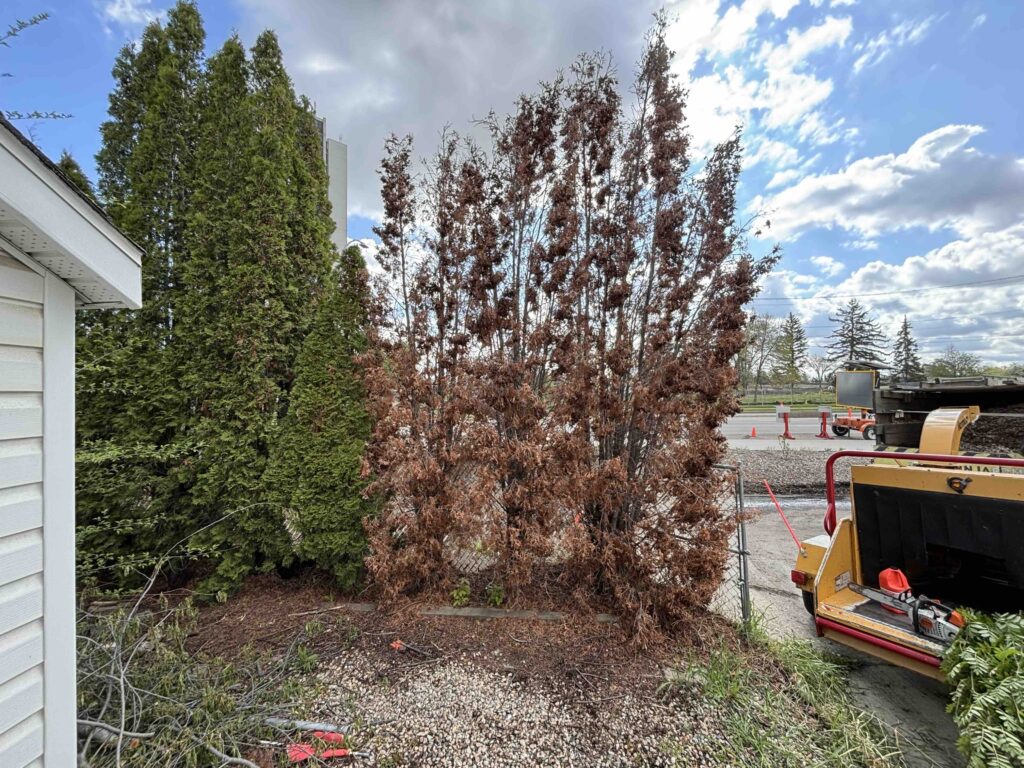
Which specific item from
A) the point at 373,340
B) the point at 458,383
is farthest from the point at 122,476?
the point at 458,383

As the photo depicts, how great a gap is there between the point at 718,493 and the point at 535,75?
12.0 feet

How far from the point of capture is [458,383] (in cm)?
315

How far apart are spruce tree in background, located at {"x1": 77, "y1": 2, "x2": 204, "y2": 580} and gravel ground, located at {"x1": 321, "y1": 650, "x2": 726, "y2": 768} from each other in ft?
7.43

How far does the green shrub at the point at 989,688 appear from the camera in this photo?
161 centimetres

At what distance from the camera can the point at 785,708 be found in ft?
7.39

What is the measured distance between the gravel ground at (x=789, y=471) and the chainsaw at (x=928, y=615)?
151 inches

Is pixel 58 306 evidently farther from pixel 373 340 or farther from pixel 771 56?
pixel 771 56

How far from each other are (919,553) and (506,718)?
309 centimetres

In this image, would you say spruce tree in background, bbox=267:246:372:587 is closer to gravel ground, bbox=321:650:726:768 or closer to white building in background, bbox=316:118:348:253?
gravel ground, bbox=321:650:726:768

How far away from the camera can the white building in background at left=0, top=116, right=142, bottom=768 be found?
4.13ft

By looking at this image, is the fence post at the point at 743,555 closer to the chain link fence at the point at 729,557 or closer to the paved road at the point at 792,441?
the chain link fence at the point at 729,557

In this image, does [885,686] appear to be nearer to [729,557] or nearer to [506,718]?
[729,557]

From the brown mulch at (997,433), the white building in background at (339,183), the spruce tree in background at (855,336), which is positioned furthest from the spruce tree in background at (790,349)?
the white building in background at (339,183)

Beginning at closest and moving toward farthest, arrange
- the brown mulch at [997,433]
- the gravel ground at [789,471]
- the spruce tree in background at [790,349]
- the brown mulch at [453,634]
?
the brown mulch at [453,634] → the brown mulch at [997,433] → the gravel ground at [789,471] → the spruce tree in background at [790,349]
